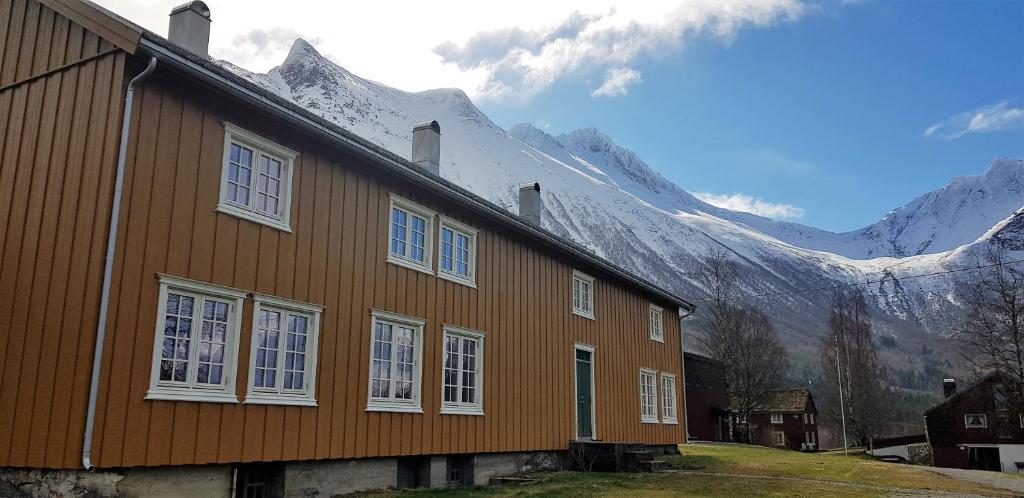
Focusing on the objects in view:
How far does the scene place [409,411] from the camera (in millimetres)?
13852

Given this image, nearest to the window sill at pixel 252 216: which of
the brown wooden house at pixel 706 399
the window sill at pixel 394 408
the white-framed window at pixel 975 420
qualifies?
the window sill at pixel 394 408

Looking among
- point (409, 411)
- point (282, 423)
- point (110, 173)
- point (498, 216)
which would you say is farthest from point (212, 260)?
point (498, 216)

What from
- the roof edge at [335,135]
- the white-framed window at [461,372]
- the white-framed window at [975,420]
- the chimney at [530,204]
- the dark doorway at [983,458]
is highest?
the chimney at [530,204]

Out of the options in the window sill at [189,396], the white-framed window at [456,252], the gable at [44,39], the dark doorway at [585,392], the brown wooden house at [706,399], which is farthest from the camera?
the brown wooden house at [706,399]

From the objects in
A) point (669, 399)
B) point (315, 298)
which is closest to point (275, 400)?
point (315, 298)

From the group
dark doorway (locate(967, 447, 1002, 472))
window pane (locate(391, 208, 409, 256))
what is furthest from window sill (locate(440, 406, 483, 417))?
dark doorway (locate(967, 447, 1002, 472))

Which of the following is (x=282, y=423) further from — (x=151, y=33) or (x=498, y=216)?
(x=498, y=216)

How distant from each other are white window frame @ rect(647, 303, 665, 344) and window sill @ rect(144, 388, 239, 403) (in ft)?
57.6

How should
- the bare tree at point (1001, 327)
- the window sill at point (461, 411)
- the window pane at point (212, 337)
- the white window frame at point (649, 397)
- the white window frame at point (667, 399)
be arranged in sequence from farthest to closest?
the bare tree at point (1001, 327) < the white window frame at point (667, 399) < the white window frame at point (649, 397) < the window sill at point (461, 411) < the window pane at point (212, 337)

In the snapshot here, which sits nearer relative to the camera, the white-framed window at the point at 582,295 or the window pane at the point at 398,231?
the window pane at the point at 398,231

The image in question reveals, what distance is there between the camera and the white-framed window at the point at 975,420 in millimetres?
51156

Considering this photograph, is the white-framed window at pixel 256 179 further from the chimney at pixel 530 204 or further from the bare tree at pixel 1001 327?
the bare tree at pixel 1001 327

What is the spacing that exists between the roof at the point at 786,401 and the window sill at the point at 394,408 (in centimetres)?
5773

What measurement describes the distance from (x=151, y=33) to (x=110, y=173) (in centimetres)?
186
